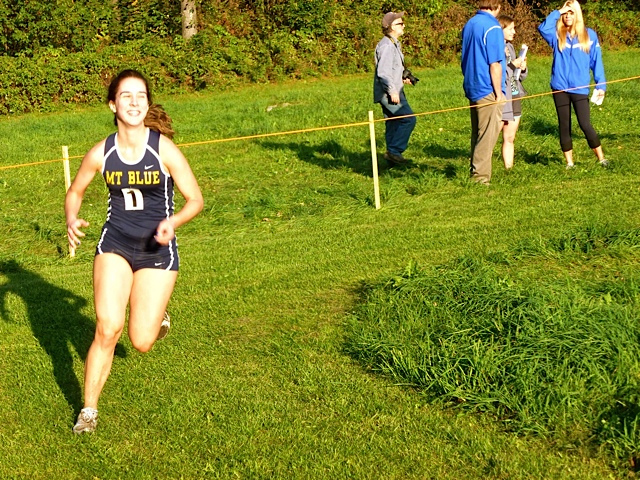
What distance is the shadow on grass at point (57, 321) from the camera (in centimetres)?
654

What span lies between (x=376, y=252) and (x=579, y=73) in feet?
14.4

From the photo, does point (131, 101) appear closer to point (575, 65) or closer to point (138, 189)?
point (138, 189)

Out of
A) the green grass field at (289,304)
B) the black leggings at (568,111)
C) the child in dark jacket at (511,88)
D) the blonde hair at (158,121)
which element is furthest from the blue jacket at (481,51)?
the blonde hair at (158,121)

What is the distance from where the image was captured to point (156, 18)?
27109mm

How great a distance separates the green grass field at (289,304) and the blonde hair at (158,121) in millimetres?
1706

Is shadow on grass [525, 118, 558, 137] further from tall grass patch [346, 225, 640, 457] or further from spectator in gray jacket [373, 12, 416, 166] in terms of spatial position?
tall grass patch [346, 225, 640, 457]

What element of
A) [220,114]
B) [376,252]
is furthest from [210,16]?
[376,252]

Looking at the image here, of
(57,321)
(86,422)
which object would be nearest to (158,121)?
(86,422)

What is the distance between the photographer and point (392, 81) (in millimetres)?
12609

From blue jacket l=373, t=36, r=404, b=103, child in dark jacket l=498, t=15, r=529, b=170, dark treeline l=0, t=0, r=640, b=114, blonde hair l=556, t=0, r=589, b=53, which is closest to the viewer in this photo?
blonde hair l=556, t=0, r=589, b=53

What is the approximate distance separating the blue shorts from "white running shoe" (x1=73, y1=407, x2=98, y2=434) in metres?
0.90

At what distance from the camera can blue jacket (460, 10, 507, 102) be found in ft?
35.5

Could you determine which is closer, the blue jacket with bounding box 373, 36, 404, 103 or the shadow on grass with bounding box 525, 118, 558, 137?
the blue jacket with bounding box 373, 36, 404, 103

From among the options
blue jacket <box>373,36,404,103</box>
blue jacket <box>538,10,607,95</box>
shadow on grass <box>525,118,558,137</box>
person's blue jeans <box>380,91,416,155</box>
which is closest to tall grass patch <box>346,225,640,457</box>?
blue jacket <box>538,10,607,95</box>
